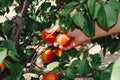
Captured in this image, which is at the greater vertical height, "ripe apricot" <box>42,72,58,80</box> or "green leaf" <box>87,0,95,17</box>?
"green leaf" <box>87,0,95,17</box>

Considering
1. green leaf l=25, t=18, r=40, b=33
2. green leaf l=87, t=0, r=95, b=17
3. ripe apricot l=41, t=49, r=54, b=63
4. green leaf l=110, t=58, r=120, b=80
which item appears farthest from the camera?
green leaf l=25, t=18, r=40, b=33

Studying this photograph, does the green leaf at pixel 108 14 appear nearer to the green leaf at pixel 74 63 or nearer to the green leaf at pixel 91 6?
the green leaf at pixel 91 6

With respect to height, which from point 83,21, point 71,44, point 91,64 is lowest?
point 91,64

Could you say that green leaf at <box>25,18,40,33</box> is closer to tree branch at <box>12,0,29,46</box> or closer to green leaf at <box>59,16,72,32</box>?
tree branch at <box>12,0,29,46</box>

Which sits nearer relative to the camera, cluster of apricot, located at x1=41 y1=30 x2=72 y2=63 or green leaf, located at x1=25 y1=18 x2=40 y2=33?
cluster of apricot, located at x1=41 y1=30 x2=72 y2=63

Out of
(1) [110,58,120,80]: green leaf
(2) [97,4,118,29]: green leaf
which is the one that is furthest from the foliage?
(1) [110,58,120,80]: green leaf

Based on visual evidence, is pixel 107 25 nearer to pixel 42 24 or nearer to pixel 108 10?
pixel 108 10

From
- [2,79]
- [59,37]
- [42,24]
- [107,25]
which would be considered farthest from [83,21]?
[42,24]

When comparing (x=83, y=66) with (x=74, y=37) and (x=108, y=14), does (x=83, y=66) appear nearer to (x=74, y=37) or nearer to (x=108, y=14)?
(x=74, y=37)

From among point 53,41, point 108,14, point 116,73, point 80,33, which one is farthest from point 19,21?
point 116,73

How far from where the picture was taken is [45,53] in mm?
1345

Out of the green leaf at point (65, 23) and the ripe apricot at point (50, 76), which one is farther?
the ripe apricot at point (50, 76)

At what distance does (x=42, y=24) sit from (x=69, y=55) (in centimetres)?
46

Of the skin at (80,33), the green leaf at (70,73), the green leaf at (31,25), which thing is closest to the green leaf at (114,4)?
the skin at (80,33)
